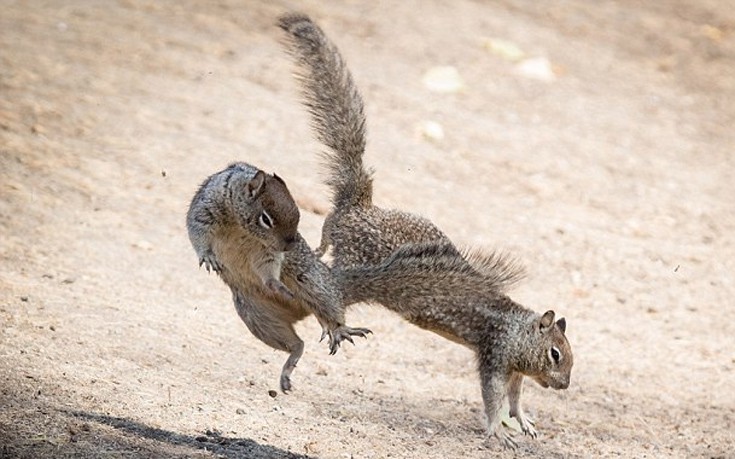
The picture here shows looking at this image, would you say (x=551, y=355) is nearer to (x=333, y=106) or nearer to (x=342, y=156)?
(x=342, y=156)

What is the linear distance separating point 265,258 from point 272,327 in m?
0.38

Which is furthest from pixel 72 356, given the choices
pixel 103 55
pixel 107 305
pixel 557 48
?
pixel 557 48

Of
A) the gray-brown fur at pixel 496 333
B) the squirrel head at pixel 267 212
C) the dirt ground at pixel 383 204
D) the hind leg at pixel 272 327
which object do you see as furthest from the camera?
the dirt ground at pixel 383 204

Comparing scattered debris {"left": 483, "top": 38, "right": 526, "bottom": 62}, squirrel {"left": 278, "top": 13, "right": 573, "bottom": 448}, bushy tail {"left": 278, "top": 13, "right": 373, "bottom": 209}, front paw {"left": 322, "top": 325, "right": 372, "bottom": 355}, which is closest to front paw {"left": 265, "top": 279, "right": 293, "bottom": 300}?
front paw {"left": 322, "top": 325, "right": 372, "bottom": 355}

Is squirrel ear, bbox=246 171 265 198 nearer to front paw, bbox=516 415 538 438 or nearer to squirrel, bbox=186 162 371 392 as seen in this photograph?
squirrel, bbox=186 162 371 392

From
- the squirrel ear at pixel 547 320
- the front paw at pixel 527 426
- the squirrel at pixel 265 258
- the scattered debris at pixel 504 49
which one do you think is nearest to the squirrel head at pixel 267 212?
the squirrel at pixel 265 258

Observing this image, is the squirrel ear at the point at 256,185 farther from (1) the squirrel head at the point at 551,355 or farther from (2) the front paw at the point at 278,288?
(1) the squirrel head at the point at 551,355

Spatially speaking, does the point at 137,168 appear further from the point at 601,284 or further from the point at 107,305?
the point at 601,284

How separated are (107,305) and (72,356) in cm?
84

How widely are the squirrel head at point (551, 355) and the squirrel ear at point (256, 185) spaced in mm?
1885

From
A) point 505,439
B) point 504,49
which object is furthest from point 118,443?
point 504,49

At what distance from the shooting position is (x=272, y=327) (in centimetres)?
507

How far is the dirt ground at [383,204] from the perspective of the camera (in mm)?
5320

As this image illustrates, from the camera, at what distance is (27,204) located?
729 centimetres
